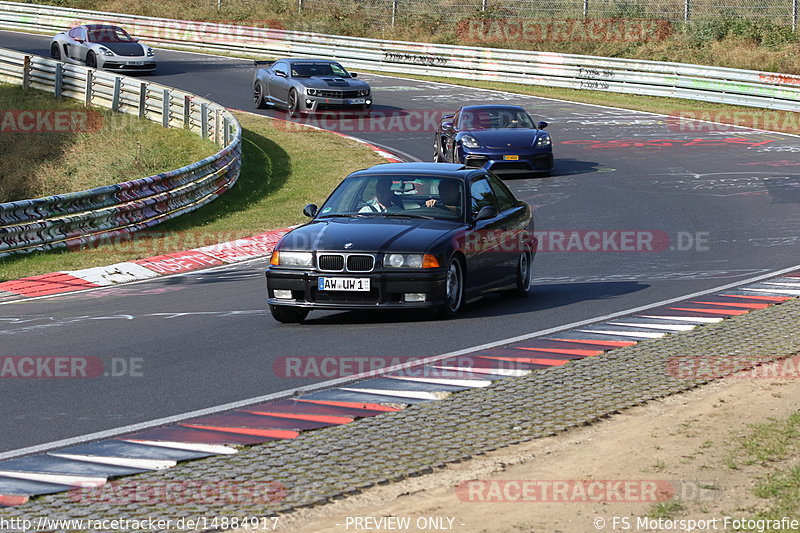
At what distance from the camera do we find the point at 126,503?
244 inches

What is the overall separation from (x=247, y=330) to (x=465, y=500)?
18.8ft

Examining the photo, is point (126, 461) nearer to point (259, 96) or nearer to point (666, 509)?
point (666, 509)

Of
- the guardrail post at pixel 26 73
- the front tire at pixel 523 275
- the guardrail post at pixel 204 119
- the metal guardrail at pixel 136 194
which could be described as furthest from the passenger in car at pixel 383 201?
the guardrail post at pixel 26 73

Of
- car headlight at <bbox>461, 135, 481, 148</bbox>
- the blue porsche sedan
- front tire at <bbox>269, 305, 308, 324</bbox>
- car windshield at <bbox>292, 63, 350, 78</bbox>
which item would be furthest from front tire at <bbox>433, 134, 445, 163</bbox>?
front tire at <bbox>269, 305, 308, 324</bbox>

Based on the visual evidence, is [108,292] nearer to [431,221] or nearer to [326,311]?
[326,311]

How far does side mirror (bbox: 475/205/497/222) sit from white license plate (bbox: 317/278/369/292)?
5.13ft

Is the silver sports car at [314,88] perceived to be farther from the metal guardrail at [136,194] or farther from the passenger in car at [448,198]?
the passenger in car at [448,198]

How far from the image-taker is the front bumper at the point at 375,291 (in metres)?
11.4

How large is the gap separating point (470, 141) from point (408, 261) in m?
12.9

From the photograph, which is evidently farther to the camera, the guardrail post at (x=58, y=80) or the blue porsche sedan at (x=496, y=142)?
the guardrail post at (x=58, y=80)


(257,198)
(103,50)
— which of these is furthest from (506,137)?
(103,50)

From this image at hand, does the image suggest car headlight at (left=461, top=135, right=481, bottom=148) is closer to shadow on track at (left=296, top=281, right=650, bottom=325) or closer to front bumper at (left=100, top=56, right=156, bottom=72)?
shadow on track at (left=296, top=281, right=650, bottom=325)

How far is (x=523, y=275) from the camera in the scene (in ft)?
44.5

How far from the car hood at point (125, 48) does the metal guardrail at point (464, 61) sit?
7.99 meters
